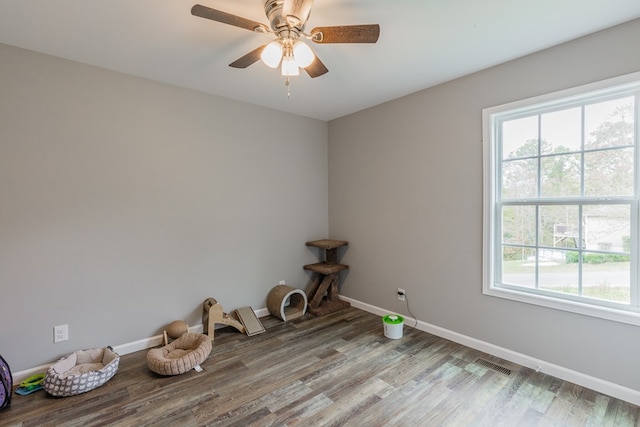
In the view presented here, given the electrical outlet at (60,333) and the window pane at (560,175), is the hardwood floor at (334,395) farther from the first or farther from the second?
the window pane at (560,175)

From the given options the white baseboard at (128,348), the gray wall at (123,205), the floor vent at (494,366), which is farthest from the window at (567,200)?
the white baseboard at (128,348)

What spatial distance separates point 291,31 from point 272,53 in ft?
0.58

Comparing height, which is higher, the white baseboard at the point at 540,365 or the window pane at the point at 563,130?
the window pane at the point at 563,130

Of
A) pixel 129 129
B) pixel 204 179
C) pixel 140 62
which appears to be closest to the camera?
pixel 140 62

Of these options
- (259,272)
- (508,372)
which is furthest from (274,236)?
(508,372)

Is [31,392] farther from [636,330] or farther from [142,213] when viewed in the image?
[636,330]

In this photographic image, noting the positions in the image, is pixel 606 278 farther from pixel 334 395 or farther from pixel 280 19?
pixel 280 19

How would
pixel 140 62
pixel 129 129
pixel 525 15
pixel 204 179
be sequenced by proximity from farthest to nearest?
1. pixel 204 179
2. pixel 129 129
3. pixel 140 62
4. pixel 525 15

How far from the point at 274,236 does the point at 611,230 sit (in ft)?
10.0

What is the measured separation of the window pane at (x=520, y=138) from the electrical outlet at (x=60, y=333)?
394 centimetres

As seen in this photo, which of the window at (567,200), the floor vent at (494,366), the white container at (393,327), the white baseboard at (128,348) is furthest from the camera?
the white container at (393,327)

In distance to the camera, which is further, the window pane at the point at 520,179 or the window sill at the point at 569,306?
the window pane at the point at 520,179

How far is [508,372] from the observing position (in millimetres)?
2354

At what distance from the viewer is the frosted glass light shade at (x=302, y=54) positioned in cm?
169
